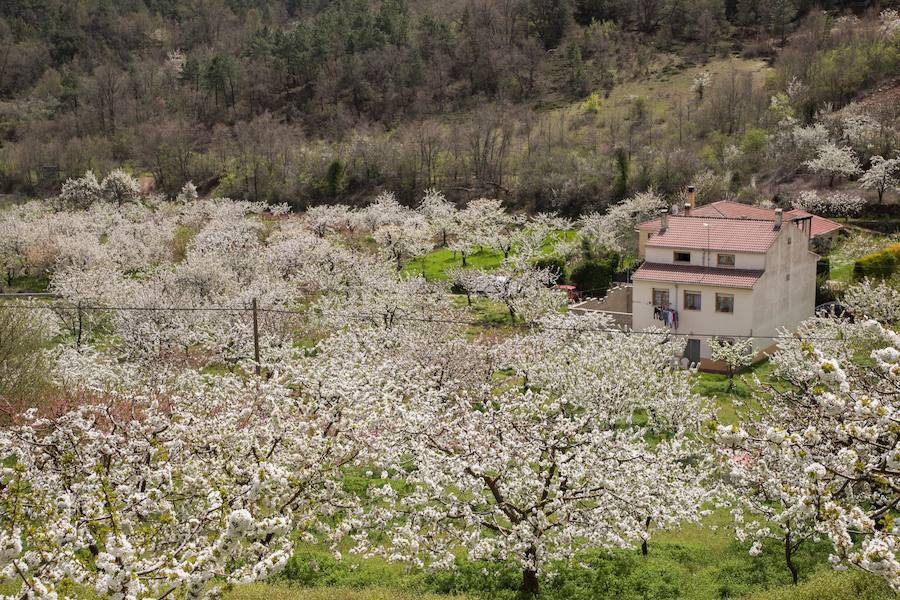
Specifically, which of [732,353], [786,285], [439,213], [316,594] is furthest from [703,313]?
[439,213]

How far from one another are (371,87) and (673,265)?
81266 millimetres

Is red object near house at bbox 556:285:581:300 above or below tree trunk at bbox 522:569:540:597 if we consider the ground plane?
below

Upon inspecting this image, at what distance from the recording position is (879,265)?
41469mm

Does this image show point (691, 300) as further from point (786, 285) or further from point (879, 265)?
point (879, 265)

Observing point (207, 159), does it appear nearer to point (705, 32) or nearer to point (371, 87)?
point (371, 87)

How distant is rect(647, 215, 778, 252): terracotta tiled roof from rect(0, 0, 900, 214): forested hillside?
2384 centimetres

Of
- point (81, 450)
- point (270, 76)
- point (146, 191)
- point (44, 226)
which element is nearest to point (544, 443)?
point (81, 450)

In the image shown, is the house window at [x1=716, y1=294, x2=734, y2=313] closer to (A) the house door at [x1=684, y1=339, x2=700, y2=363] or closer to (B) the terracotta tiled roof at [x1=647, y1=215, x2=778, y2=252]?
(A) the house door at [x1=684, y1=339, x2=700, y2=363]

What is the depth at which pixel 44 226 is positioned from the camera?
5922 centimetres

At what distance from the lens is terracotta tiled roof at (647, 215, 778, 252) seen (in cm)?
3659

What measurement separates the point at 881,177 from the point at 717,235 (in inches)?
1052

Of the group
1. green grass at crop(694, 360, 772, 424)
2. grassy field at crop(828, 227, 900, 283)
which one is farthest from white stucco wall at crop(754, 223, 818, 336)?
grassy field at crop(828, 227, 900, 283)

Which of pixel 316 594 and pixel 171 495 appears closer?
pixel 171 495

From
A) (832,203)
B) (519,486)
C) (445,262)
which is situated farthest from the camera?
(445,262)
